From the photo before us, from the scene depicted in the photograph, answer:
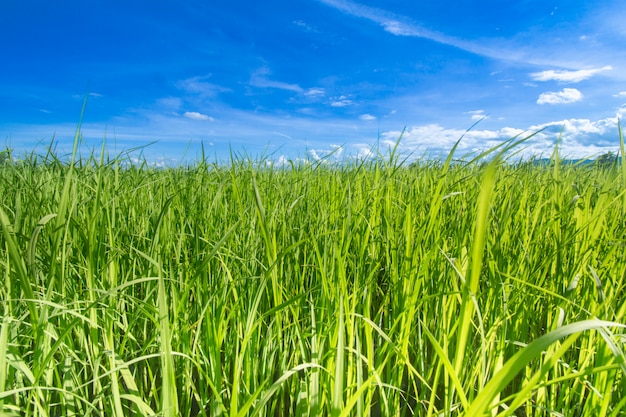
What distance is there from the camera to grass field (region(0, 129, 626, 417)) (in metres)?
0.71

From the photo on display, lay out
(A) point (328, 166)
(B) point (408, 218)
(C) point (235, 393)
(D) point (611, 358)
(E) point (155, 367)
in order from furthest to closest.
Result: (A) point (328, 166), (E) point (155, 367), (B) point (408, 218), (D) point (611, 358), (C) point (235, 393)

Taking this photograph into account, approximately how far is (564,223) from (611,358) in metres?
0.58

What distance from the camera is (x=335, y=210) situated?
1.32 metres

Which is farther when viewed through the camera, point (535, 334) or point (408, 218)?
point (535, 334)

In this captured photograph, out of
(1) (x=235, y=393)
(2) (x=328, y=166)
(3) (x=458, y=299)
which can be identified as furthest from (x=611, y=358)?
(2) (x=328, y=166)

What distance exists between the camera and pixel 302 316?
1.14 m

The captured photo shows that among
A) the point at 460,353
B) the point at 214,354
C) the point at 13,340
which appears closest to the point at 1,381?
the point at 13,340

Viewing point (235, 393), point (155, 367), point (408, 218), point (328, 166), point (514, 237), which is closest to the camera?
point (235, 393)

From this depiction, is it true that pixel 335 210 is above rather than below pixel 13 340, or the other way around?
above

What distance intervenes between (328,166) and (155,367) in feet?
7.98

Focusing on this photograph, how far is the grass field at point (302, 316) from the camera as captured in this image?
→ 71 centimetres

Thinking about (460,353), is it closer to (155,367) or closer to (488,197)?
(488,197)

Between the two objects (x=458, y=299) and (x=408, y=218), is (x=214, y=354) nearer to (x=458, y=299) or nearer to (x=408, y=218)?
(x=408, y=218)

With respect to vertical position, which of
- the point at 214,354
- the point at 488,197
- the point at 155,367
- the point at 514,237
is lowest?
the point at 155,367
